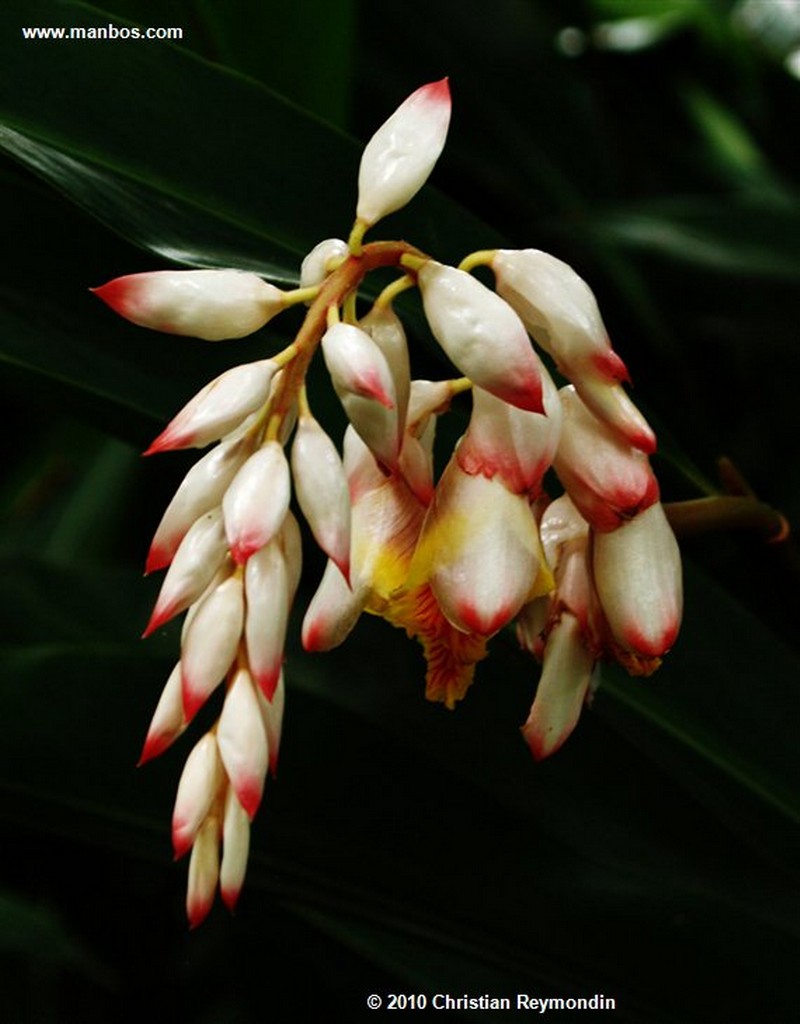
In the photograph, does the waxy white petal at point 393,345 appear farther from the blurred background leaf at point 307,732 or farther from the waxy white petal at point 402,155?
the blurred background leaf at point 307,732

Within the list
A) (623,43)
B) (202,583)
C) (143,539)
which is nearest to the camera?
(202,583)

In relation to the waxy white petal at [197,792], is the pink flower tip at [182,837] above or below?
below

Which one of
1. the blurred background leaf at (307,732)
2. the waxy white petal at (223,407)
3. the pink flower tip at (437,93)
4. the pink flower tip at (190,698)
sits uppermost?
the pink flower tip at (437,93)

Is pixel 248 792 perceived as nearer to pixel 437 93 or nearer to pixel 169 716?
pixel 169 716

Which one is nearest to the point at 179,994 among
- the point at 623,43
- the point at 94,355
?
the point at 94,355

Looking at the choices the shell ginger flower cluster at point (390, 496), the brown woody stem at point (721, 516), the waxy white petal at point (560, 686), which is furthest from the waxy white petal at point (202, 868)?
the brown woody stem at point (721, 516)

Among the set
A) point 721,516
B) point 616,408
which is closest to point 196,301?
Result: point 616,408

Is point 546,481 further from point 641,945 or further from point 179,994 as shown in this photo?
point 179,994

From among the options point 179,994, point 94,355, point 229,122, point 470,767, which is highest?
point 229,122
